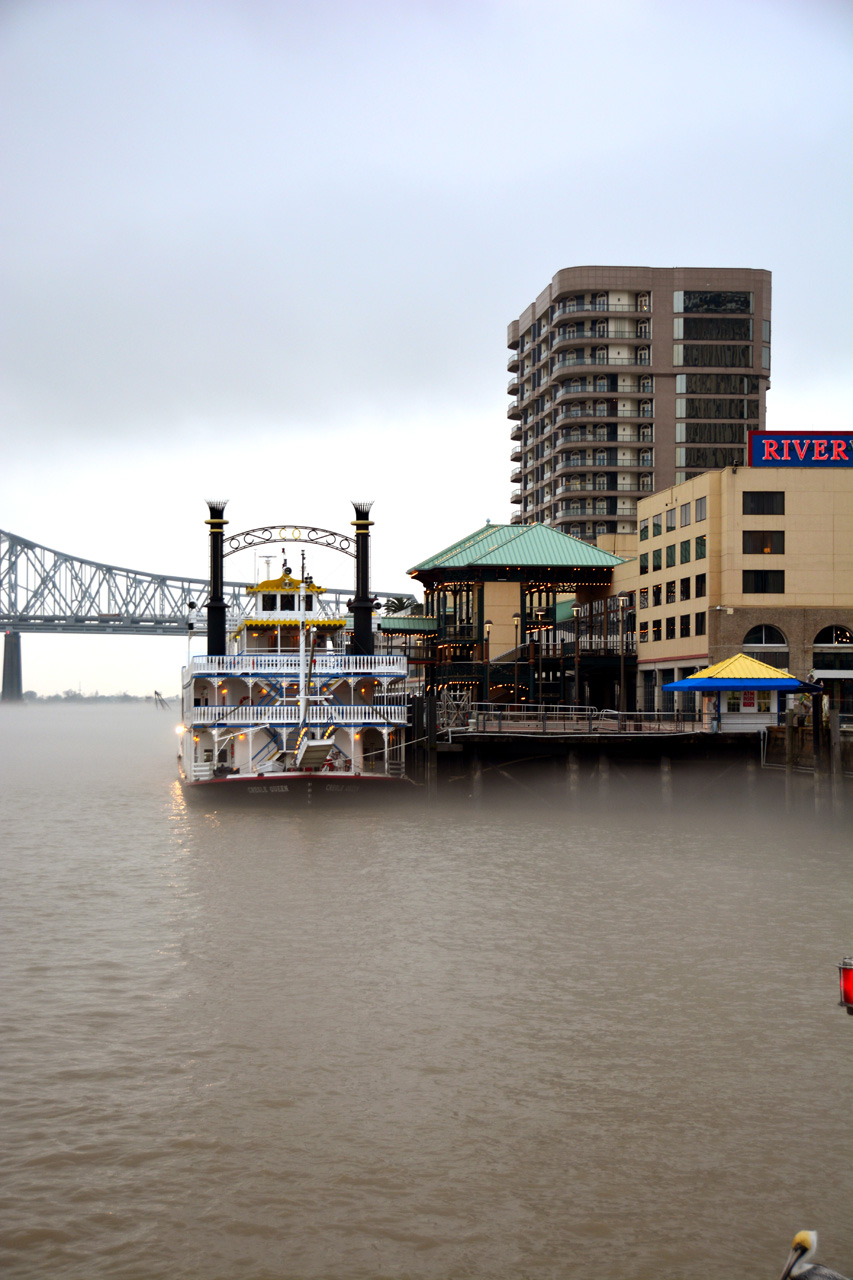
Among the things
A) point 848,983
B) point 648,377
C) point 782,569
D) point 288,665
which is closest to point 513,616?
point 782,569

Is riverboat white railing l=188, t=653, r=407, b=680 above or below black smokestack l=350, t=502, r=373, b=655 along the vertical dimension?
below

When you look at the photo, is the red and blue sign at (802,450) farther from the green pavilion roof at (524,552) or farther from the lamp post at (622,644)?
the lamp post at (622,644)

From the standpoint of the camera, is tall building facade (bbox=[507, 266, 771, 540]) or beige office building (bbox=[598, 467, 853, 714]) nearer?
beige office building (bbox=[598, 467, 853, 714])

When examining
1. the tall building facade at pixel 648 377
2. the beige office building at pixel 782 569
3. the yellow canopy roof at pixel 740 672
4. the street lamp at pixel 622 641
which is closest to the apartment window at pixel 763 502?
the beige office building at pixel 782 569

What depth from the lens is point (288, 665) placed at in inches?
2098

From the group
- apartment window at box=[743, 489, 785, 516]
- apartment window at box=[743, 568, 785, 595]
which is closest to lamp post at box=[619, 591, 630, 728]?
apartment window at box=[743, 568, 785, 595]

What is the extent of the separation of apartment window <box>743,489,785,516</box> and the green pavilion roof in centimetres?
1261

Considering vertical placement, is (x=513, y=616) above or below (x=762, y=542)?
below

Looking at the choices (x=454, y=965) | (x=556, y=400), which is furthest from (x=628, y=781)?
(x=556, y=400)

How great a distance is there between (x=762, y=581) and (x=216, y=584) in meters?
32.6

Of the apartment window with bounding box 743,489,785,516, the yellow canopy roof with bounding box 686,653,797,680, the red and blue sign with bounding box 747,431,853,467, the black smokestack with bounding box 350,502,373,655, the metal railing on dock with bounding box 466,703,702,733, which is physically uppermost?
the red and blue sign with bounding box 747,431,853,467

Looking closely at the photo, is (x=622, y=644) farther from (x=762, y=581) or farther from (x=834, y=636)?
(x=834, y=636)

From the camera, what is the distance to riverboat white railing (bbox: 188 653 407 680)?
52.9 m

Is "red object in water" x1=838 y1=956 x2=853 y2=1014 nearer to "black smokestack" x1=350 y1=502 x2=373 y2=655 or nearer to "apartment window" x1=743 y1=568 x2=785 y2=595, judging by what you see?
"black smokestack" x1=350 y1=502 x2=373 y2=655
